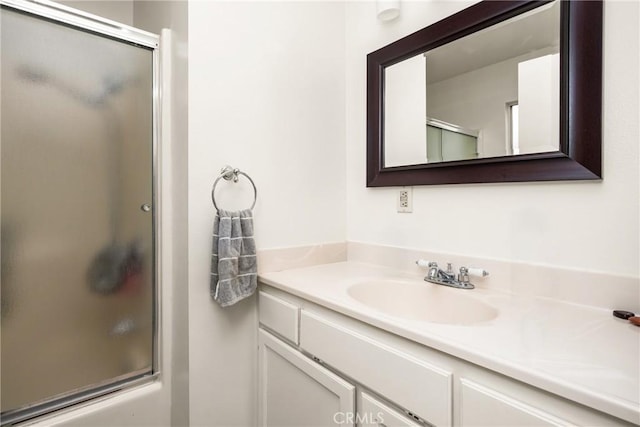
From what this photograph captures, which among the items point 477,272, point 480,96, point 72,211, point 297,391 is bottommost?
point 297,391

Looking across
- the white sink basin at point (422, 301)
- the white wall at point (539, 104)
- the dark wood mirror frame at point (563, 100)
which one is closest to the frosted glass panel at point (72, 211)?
the white sink basin at point (422, 301)

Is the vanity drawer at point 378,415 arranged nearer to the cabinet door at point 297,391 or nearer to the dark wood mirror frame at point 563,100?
the cabinet door at point 297,391

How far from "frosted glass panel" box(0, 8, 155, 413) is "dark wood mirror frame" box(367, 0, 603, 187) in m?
1.12

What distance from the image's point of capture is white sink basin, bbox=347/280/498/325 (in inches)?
40.2

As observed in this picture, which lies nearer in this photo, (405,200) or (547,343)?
(547,343)

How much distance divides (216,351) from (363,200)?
0.93 m

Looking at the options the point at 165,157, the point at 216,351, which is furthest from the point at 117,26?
the point at 216,351

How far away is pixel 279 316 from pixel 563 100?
3.80ft

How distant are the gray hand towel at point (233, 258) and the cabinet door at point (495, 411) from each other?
Result: 0.80 meters

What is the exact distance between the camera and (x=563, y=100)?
0.92 meters

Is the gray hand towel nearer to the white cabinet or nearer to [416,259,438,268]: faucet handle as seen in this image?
the white cabinet

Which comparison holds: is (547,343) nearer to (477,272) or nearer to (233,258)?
(477,272)

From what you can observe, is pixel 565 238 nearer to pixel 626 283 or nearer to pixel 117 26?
pixel 626 283

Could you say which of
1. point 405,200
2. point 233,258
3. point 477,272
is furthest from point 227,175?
point 477,272
